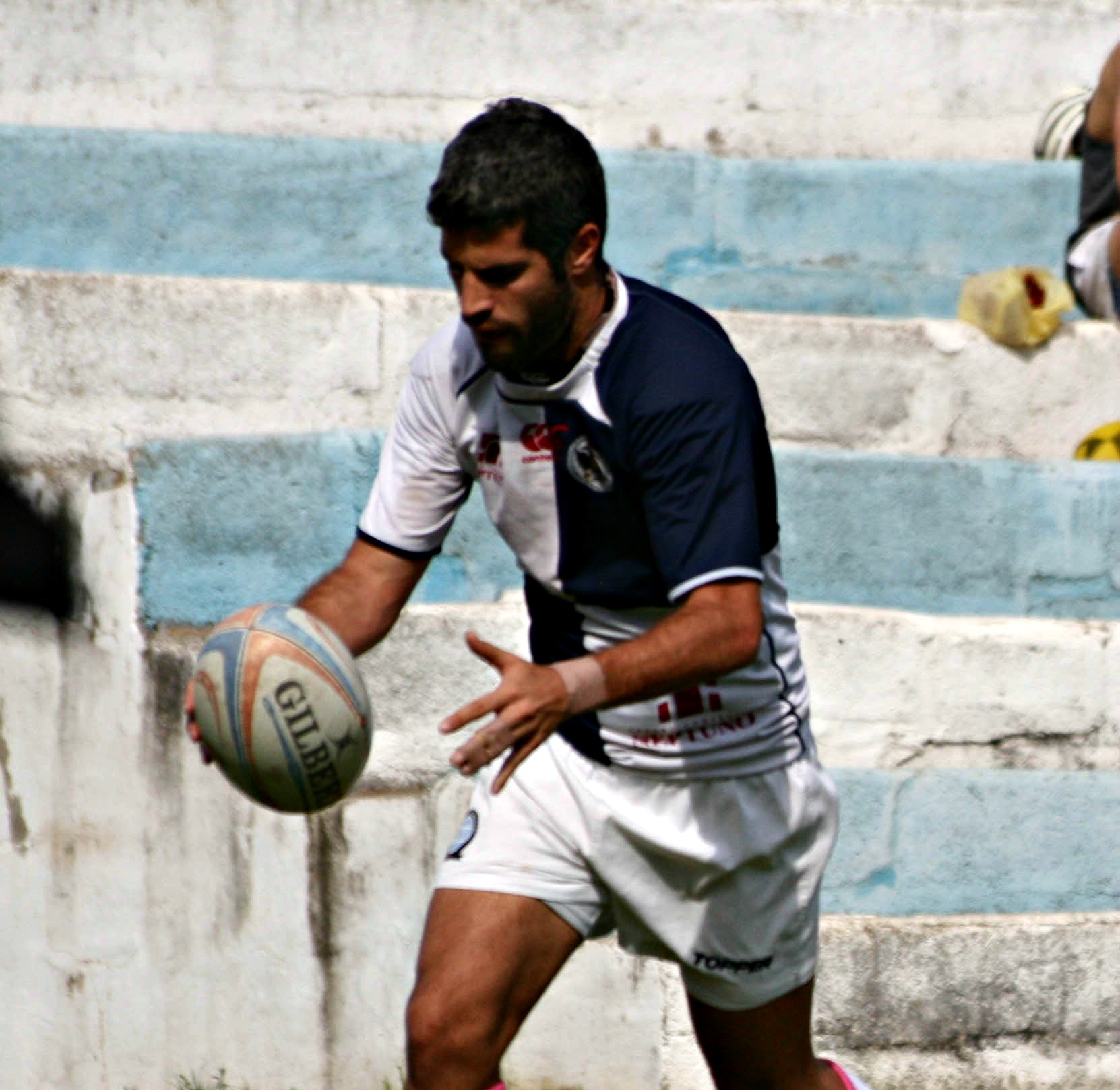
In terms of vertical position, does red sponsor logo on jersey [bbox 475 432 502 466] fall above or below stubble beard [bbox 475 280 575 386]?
below

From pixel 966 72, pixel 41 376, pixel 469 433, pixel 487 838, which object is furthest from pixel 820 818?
pixel 966 72

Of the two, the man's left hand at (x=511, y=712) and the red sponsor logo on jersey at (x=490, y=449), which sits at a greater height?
the red sponsor logo on jersey at (x=490, y=449)

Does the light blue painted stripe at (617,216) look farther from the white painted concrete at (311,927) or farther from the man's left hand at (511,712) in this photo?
the man's left hand at (511,712)

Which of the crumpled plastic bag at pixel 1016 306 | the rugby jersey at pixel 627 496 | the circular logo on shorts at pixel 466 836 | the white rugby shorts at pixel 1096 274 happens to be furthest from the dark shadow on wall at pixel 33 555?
the white rugby shorts at pixel 1096 274

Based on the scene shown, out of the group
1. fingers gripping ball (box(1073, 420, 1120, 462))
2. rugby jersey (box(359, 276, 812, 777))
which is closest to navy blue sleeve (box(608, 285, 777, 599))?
rugby jersey (box(359, 276, 812, 777))

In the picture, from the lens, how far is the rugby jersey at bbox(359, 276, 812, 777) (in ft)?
10.2

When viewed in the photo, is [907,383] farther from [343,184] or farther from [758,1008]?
[758,1008]

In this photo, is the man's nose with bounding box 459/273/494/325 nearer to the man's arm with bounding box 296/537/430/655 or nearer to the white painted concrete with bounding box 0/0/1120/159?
the man's arm with bounding box 296/537/430/655

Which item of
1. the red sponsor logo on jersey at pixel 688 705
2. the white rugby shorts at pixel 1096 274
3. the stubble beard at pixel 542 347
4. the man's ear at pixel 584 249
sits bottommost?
the red sponsor logo on jersey at pixel 688 705

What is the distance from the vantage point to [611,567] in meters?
3.42

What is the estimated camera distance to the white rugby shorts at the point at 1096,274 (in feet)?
19.9

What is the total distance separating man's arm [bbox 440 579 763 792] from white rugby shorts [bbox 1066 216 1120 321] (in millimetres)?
3516

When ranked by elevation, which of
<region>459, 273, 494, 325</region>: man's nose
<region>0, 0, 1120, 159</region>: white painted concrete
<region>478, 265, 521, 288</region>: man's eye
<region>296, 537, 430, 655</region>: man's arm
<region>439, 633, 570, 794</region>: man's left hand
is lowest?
<region>439, 633, 570, 794</region>: man's left hand

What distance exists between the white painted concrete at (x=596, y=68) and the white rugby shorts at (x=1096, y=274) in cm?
132
